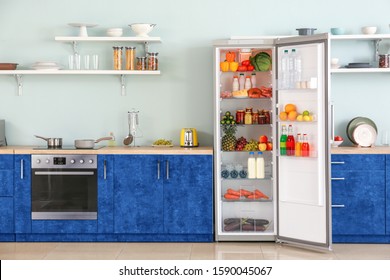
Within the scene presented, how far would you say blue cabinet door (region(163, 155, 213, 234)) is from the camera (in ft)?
24.2

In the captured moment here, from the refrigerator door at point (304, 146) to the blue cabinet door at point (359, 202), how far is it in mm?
313

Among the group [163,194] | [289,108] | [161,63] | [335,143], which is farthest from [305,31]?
[163,194]

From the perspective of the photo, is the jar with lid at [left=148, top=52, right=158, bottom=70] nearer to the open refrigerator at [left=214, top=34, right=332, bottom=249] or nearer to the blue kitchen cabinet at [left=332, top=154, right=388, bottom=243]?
the open refrigerator at [left=214, top=34, right=332, bottom=249]

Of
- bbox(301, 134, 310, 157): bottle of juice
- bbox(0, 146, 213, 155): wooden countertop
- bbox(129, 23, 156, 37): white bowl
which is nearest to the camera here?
bbox(301, 134, 310, 157): bottle of juice

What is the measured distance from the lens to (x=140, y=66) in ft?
25.3

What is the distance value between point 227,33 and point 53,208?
2580 millimetres

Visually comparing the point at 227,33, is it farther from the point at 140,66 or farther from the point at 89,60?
the point at 89,60

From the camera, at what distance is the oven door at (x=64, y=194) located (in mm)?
Answer: 7398

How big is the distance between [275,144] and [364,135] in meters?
1.00

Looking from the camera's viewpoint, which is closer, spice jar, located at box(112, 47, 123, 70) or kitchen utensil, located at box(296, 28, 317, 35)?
kitchen utensil, located at box(296, 28, 317, 35)

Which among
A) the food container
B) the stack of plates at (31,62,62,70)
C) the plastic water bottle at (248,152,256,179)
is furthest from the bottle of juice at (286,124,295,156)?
the stack of plates at (31,62,62,70)

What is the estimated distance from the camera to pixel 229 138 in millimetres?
7488

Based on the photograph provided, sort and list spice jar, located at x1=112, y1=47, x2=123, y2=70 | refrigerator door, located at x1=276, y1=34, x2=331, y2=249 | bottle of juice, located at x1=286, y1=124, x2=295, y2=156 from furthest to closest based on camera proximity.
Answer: spice jar, located at x1=112, y1=47, x2=123, y2=70, bottle of juice, located at x1=286, y1=124, x2=295, y2=156, refrigerator door, located at x1=276, y1=34, x2=331, y2=249

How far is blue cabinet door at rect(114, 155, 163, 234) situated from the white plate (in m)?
2.06
